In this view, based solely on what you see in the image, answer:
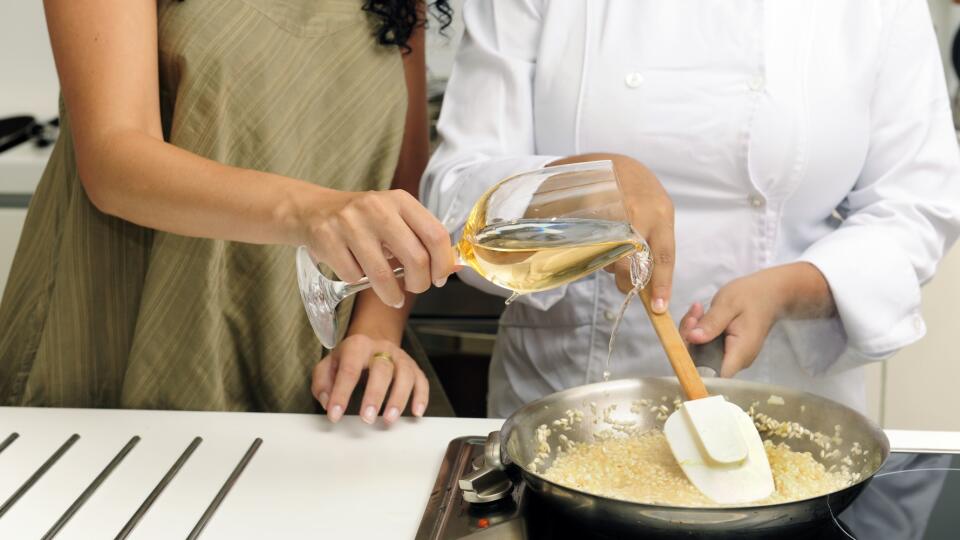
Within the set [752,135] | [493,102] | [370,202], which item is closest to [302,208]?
[370,202]

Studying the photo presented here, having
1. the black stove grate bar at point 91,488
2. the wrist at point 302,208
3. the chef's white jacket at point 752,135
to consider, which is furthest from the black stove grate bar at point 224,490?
the chef's white jacket at point 752,135

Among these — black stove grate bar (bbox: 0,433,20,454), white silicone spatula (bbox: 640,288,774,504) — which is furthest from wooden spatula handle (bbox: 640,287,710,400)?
black stove grate bar (bbox: 0,433,20,454)

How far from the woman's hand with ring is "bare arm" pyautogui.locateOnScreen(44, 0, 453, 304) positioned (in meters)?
0.22

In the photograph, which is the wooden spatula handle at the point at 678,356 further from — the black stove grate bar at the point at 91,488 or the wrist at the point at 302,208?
the black stove grate bar at the point at 91,488

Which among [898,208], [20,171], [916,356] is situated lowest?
[916,356]

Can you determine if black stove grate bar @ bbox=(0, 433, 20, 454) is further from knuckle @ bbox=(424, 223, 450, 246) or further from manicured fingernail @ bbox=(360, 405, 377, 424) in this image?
knuckle @ bbox=(424, 223, 450, 246)

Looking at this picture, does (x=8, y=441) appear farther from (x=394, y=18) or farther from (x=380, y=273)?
(x=394, y=18)

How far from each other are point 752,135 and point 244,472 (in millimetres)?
647

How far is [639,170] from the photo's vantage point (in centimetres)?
102

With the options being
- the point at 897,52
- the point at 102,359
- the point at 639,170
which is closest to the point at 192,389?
the point at 102,359

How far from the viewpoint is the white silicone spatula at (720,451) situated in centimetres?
84

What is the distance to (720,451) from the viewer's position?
0.84 metres

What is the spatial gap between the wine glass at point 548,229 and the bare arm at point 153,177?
44mm

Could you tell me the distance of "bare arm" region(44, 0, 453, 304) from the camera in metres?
0.83
